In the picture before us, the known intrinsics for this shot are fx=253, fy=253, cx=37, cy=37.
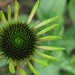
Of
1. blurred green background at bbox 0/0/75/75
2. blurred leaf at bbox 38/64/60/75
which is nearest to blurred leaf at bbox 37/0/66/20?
blurred green background at bbox 0/0/75/75

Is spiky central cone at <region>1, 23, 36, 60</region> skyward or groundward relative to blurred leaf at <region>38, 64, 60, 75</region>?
skyward

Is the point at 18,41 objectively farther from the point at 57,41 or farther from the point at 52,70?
the point at 52,70

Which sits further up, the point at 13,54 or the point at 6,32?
the point at 6,32

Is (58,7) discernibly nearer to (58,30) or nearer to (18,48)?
(58,30)

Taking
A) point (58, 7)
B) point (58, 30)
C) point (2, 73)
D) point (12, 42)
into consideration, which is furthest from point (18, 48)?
point (2, 73)

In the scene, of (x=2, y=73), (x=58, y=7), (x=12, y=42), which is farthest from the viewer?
(x=2, y=73)

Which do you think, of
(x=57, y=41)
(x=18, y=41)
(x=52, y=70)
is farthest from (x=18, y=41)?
(x=52, y=70)

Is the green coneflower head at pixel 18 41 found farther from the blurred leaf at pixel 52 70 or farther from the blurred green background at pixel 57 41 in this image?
the blurred leaf at pixel 52 70

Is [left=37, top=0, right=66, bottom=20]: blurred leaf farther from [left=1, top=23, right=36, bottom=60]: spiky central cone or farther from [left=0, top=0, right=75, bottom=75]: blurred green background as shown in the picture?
[left=1, top=23, right=36, bottom=60]: spiky central cone
